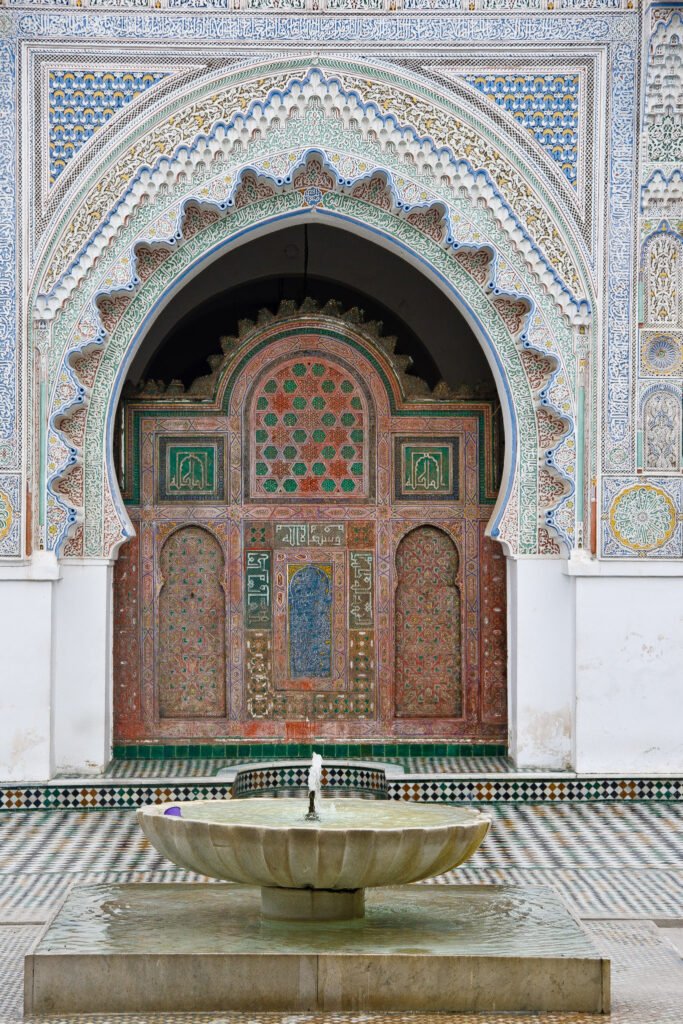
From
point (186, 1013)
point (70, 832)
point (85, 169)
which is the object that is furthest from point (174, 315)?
point (186, 1013)

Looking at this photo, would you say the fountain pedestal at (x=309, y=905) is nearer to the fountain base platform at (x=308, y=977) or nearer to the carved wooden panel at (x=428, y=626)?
the fountain base platform at (x=308, y=977)

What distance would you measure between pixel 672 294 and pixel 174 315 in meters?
2.21

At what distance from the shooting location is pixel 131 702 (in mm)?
6520

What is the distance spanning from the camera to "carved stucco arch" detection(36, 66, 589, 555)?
18.9 feet

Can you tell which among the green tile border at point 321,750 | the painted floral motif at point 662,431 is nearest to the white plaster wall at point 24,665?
the green tile border at point 321,750

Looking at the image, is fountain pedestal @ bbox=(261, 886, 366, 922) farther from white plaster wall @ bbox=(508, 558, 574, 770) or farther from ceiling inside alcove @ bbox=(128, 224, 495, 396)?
ceiling inside alcove @ bbox=(128, 224, 495, 396)

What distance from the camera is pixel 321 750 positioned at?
6527 millimetres

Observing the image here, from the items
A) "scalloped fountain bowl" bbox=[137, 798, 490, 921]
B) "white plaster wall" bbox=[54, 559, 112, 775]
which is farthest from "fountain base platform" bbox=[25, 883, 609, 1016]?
"white plaster wall" bbox=[54, 559, 112, 775]

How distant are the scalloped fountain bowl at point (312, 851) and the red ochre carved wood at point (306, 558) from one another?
2.90 m

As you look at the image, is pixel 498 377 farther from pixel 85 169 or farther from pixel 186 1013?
pixel 186 1013

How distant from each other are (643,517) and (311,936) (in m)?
2.85

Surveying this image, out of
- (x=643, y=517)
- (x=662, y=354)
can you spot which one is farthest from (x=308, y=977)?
(x=662, y=354)

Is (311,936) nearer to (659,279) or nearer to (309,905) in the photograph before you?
(309,905)

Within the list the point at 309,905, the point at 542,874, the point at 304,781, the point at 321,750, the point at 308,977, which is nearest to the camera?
the point at 308,977
